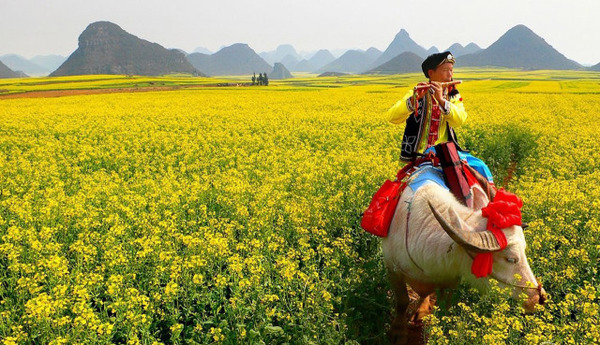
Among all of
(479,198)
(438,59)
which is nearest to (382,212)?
(479,198)

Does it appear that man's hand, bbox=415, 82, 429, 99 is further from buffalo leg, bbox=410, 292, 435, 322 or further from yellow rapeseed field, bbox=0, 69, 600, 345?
buffalo leg, bbox=410, 292, 435, 322

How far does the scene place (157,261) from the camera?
4.02 m

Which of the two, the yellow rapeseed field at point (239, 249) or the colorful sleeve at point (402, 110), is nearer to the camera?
the yellow rapeseed field at point (239, 249)

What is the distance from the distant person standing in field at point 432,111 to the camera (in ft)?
14.1

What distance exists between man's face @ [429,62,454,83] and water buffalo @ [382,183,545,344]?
4.35 ft

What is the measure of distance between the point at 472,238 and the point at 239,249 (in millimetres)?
2831

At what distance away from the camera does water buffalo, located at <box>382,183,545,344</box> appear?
10.8 ft

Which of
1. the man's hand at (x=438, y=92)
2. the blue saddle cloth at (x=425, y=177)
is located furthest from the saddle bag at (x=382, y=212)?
the man's hand at (x=438, y=92)

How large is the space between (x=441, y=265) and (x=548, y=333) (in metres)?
0.99

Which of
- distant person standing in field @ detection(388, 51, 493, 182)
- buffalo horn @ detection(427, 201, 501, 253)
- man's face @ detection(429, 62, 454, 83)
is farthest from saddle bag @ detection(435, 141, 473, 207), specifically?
buffalo horn @ detection(427, 201, 501, 253)

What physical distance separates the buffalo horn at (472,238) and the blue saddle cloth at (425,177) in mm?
1177

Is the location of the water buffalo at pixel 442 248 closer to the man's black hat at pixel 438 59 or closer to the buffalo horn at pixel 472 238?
the buffalo horn at pixel 472 238

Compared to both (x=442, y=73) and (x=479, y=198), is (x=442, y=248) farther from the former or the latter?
(x=442, y=73)

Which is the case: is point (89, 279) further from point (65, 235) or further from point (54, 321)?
point (65, 235)
